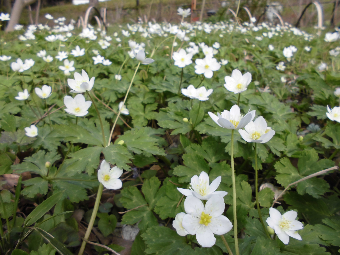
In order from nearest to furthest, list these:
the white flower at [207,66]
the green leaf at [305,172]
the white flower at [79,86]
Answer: the white flower at [79,86] < the green leaf at [305,172] < the white flower at [207,66]

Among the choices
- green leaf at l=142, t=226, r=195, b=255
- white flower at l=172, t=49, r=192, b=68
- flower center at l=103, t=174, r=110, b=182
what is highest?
white flower at l=172, t=49, r=192, b=68

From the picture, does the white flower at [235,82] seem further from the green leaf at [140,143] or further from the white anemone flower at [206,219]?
the white anemone flower at [206,219]

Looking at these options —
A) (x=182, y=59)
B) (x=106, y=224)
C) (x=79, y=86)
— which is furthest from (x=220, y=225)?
(x=182, y=59)

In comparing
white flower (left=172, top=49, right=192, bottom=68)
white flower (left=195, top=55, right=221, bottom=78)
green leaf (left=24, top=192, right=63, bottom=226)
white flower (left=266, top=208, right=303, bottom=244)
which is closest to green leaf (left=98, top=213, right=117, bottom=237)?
green leaf (left=24, top=192, right=63, bottom=226)

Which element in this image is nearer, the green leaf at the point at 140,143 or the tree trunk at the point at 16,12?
the green leaf at the point at 140,143

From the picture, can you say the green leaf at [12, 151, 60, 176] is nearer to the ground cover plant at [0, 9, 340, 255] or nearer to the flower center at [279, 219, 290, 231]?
the ground cover plant at [0, 9, 340, 255]

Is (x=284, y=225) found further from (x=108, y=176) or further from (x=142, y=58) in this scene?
(x=142, y=58)

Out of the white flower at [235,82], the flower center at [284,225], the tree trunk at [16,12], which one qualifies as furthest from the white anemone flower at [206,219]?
the tree trunk at [16,12]
